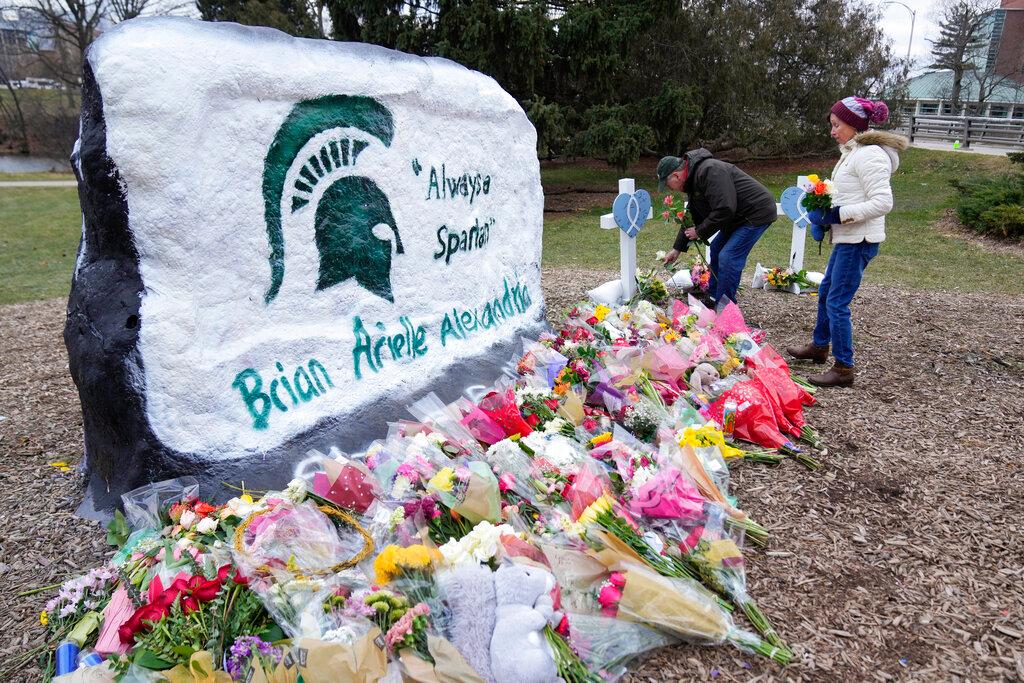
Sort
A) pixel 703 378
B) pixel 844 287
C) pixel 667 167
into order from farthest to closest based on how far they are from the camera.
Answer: pixel 667 167 < pixel 844 287 < pixel 703 378

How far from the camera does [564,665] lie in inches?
81.7

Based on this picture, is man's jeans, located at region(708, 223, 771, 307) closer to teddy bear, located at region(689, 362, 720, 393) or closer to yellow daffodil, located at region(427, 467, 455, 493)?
teddy bear, located at region(689, 362, 720, 393)

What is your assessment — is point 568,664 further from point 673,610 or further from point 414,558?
point 414,558

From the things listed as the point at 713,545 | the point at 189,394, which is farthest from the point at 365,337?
the point at 713,545

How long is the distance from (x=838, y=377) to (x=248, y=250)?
364cm

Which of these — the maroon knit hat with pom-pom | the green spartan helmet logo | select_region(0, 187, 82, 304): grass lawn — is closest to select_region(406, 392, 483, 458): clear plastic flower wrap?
the green spartan helmet logo

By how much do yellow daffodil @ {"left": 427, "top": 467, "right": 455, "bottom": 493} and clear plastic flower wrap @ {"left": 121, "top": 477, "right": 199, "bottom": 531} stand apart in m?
0.98

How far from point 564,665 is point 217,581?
1.15 metres

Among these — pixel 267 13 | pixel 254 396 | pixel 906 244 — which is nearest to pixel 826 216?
pixel 254 396

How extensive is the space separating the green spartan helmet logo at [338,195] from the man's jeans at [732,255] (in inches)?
115

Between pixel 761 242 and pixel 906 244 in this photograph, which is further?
pixel 761 242

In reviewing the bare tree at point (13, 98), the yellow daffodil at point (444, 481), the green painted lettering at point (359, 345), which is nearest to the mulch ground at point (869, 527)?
the yellow daffodil at point (444, 481)

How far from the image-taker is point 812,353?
4.93 metres

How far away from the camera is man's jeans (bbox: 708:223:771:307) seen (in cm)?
541
